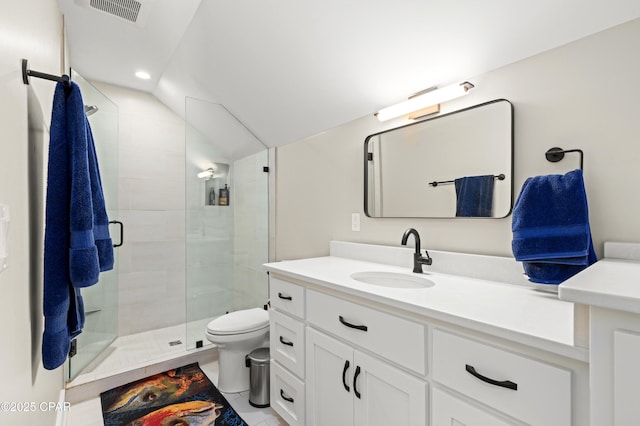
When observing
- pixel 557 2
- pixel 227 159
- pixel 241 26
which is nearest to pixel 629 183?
pixel 557 2

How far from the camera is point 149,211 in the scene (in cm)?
313

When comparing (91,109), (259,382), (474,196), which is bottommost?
(259,382)

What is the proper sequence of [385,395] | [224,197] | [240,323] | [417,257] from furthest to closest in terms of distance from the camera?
[224,197]
[240,323]
[417,257]
[385,395]

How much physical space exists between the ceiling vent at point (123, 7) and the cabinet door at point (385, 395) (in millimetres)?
2310

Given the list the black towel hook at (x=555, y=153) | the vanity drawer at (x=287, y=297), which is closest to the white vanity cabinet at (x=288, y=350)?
the vanity drawer at (x=287, y=297)

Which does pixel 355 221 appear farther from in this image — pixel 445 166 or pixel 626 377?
pixel 626 377

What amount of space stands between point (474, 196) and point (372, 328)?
805 millimetres

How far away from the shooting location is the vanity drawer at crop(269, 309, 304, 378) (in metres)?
1.55

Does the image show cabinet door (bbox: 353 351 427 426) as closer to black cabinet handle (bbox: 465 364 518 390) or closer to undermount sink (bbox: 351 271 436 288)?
black cabinet handle (bbox: 465 364 518 390)

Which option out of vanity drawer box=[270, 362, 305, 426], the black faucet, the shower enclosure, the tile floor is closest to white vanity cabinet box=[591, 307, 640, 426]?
the black faucet

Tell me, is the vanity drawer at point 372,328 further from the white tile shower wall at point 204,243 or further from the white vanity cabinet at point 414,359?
the white tile shower wall at point 204,243

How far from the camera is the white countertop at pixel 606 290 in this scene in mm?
572

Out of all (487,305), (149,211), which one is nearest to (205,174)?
(149,211)

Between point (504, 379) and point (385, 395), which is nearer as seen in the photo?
point (504, 379)
